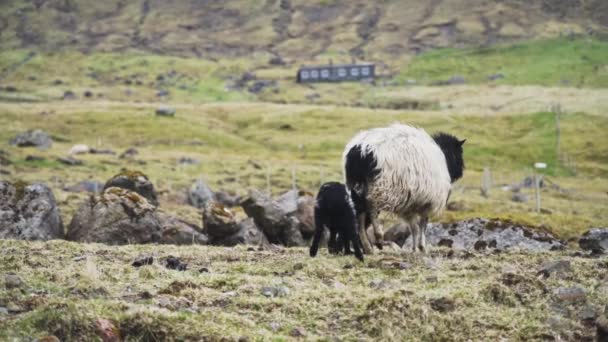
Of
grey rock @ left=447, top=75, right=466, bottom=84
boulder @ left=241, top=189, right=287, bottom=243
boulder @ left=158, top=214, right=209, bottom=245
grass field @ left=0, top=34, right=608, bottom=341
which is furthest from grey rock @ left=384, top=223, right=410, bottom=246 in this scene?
grey rock @ left=447, top=75, right=466, bottom=84

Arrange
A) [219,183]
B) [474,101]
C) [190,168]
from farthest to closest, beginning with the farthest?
[474,101] → [190,168] → [219,183]

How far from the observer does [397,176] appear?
17.0 meters

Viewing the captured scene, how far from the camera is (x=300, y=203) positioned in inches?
1000

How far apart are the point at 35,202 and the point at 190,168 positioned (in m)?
45.9

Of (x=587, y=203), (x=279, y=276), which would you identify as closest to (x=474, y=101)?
(x=587, y=203)

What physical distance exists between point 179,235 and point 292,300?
11.6 metres

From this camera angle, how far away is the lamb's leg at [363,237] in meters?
17.2

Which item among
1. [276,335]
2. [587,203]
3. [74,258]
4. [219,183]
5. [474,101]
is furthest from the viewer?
[474,101]

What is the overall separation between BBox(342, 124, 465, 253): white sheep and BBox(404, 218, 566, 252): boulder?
3490 millimetres

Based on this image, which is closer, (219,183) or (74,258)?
(74,258)

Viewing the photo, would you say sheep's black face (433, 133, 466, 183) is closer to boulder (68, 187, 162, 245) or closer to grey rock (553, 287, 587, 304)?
grey rock (553, 287, 587, 304)

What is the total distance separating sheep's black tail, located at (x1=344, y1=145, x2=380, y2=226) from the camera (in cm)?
1694

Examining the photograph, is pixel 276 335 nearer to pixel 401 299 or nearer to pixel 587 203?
pixel 401 299

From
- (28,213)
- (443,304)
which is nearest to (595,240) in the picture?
(443,304)
